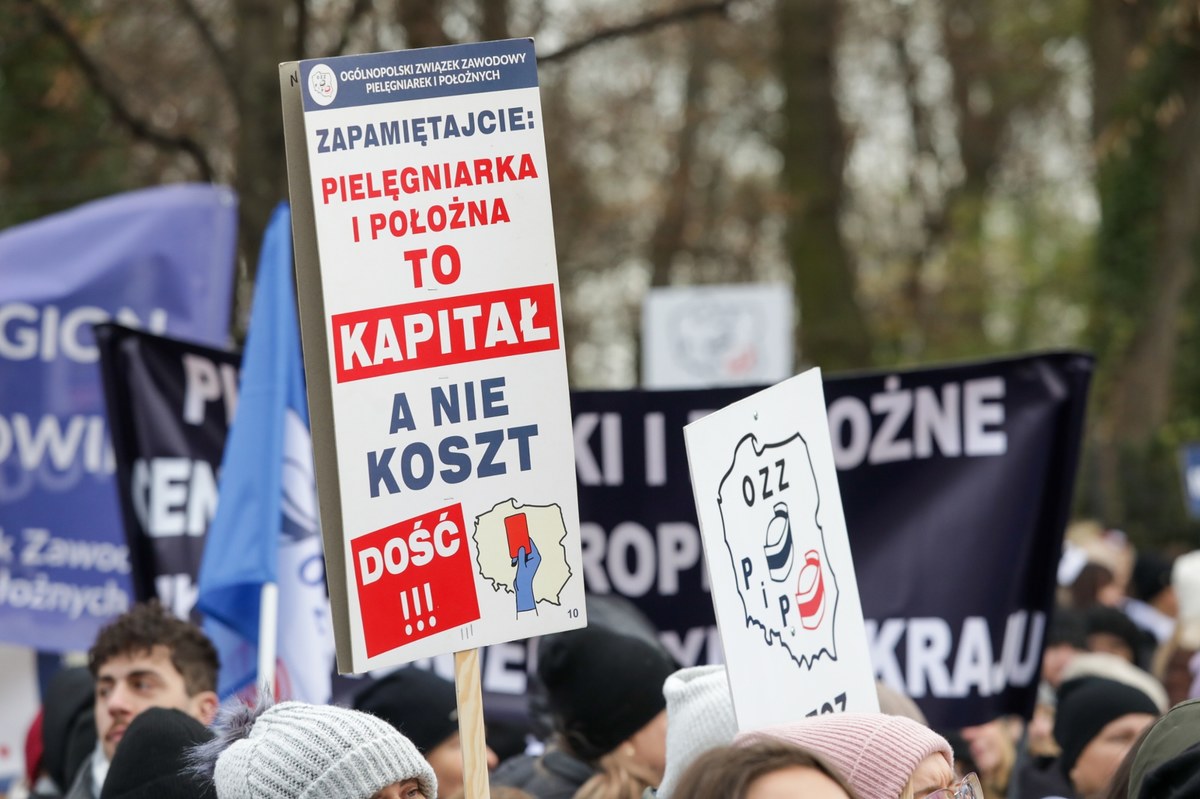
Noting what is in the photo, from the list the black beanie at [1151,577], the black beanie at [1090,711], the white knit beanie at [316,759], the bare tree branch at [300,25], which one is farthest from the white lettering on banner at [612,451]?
the black beanie at [1151,577]

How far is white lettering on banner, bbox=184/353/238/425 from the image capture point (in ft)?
19.4

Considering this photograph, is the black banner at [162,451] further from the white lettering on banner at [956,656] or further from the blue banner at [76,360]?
the white lettering on banner at [956,656]

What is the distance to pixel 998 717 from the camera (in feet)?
17.9

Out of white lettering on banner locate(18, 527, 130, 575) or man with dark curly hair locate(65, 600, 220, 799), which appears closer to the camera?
man with dark curly hair locate(65, 600, 220, 799)

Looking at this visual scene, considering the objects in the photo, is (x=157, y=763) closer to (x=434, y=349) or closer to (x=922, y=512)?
(x=434, y=349)

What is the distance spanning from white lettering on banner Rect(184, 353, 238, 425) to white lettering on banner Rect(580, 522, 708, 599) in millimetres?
1304

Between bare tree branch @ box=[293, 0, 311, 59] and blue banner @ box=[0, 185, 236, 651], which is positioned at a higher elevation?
bare tree branch @ box=[293, 0, 311, 59]

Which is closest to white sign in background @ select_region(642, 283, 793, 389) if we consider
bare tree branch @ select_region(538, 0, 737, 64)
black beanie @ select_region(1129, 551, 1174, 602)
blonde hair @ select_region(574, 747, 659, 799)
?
bare tree branch @ select_region(538, 0, 737, 64)

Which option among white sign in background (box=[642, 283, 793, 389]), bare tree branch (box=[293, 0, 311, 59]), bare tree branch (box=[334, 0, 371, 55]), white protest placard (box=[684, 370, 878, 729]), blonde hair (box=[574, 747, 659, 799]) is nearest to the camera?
white protest placard (box=[684, 370, 878, 729])

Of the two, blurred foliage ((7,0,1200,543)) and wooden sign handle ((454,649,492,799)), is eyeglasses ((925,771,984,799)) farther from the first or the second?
blurred foliage ((7,0,1200,543))

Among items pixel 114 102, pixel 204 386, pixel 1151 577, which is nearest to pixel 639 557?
pixel 204 386

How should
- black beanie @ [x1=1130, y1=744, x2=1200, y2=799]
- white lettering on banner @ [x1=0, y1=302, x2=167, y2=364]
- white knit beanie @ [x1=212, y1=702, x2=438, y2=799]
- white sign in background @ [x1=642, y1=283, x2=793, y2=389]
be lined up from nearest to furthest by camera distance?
black beanie @ [x1=1130, y1=744, x2=1200, y2=799], white knit beanie @ [x1=212, y1=702, x2=438, y2=799], white lettering on banner @ [x1=0, y1=302, x2=167, y2=364], white sign in background @ [x1=642, y1=283, x2=793, y2=389]

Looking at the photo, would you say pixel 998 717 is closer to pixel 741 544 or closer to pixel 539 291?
pixel 741 544

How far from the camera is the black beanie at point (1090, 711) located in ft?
16.6
